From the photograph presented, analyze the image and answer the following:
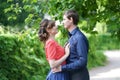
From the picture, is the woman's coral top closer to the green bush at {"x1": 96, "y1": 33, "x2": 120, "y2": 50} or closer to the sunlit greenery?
the sunlit greenery

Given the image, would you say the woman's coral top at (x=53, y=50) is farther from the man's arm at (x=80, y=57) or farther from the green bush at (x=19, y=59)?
the green bush at (x=19, y=59)

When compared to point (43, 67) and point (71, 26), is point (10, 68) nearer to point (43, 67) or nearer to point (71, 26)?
point (43, 67)

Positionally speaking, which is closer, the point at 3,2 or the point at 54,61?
the point at 54,61

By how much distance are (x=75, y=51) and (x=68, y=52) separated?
82 millimetres

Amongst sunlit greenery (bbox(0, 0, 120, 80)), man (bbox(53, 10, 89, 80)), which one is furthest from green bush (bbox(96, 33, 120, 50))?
man (bbox(53, 10, 89, 80))

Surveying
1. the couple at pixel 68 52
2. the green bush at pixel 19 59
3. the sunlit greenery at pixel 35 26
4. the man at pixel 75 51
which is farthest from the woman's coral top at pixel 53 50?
the green bush at pixel 19 59

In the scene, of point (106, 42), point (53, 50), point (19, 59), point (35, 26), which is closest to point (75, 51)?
point (53, 50)

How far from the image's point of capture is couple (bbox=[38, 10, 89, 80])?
4.72 metres

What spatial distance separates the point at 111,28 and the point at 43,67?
4.68m

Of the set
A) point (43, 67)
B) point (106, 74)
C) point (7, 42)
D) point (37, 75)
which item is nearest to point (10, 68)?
point (7, 42)

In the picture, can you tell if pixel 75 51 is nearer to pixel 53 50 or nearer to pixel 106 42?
pixel 53 50

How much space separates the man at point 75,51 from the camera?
15.5ft

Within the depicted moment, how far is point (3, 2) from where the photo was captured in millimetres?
10297

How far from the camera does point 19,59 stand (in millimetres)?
9516
